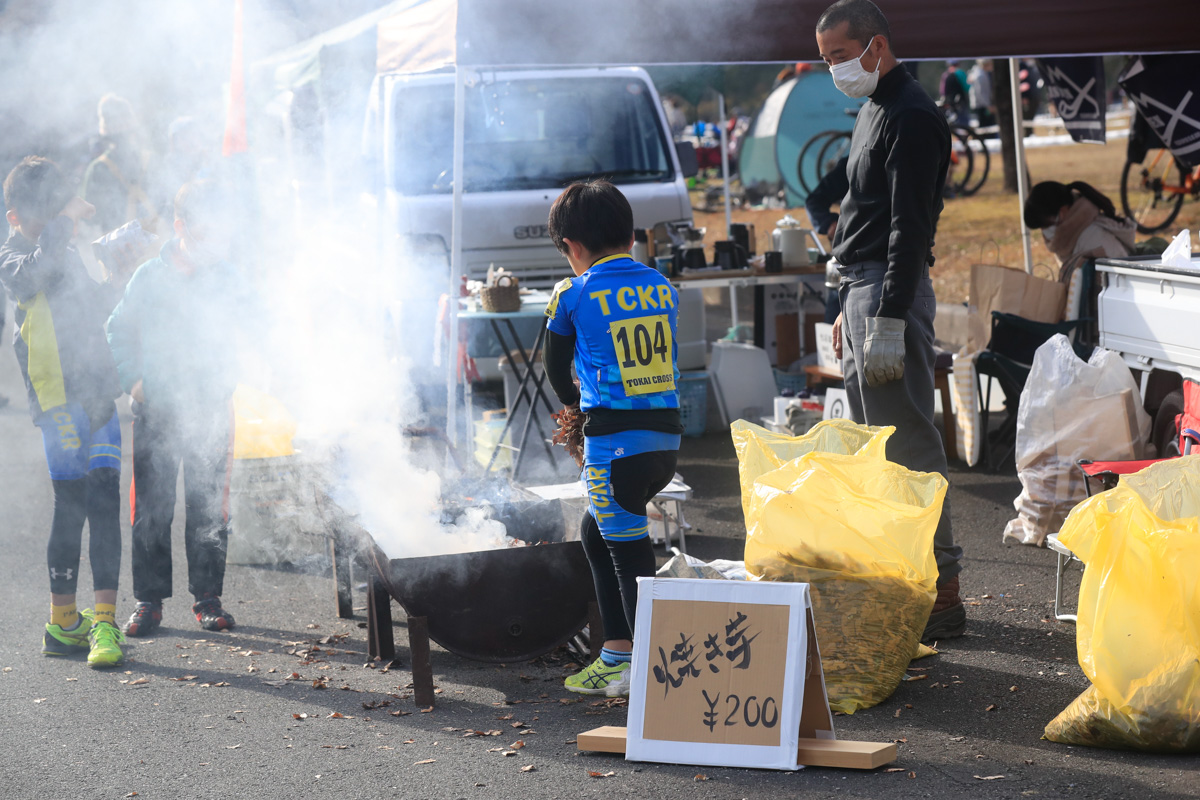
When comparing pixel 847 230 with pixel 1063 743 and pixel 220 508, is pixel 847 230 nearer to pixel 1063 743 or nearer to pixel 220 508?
pixel 1063 743

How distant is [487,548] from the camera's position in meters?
4.28

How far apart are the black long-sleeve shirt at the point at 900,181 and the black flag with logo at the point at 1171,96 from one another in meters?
4.27

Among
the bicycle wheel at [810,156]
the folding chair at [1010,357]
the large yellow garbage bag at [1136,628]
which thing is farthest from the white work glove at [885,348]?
the bicycle wheel at [810,156]

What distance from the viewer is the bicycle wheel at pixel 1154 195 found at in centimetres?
1356

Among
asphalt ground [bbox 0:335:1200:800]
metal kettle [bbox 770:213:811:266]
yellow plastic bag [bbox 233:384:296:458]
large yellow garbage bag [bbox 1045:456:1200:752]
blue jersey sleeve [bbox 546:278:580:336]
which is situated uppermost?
metal kettle [bbox 770:213:811:266]

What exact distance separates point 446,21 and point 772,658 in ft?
12.2

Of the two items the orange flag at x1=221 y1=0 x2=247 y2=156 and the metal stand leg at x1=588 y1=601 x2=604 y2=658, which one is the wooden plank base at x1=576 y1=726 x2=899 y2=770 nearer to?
the metal stand leg at x1=588 y1=601 x2=604 y2=658

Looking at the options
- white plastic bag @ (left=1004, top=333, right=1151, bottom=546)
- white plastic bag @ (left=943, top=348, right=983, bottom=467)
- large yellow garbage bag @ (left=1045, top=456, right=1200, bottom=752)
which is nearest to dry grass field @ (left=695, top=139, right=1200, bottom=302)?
white plastic bag @ (left=943, top=348, right=983, bottom=467)

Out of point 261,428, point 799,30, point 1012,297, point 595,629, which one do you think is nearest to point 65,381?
point 261,428

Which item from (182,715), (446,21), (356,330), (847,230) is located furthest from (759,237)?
(182,715)

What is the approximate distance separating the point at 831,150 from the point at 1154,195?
Answer: 549cm

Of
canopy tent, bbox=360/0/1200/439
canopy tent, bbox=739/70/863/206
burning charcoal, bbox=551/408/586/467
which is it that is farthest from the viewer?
canopy tent, bbox=739/70/863/206

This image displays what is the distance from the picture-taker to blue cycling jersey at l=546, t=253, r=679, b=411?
3.45 metres

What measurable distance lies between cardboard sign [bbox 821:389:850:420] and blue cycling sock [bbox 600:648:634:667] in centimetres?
312
